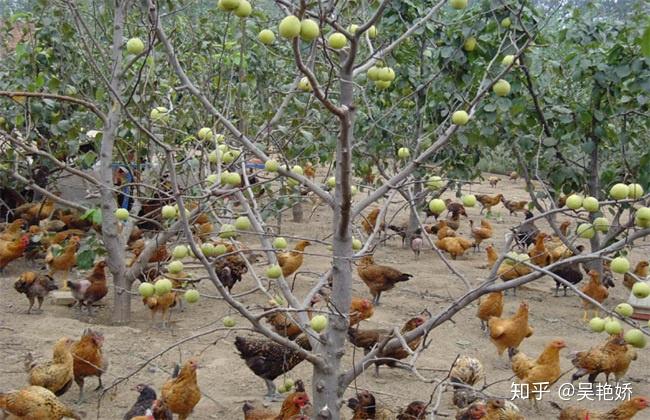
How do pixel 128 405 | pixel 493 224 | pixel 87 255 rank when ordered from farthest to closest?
pixel 493 224 < pixel 87 255 < pixel 128 405

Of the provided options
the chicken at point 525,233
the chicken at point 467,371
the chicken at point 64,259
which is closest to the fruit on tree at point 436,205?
the chicken at point 525,233

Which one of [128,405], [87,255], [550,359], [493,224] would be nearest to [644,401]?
[550,359]

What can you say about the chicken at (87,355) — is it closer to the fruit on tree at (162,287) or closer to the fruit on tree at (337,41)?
the fruit on tree at (162,287)

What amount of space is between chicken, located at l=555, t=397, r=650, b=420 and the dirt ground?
0.53 meters

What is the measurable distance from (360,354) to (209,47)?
12.4ft

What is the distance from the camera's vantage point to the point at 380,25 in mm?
7734

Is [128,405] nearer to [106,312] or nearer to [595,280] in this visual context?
[106,312]

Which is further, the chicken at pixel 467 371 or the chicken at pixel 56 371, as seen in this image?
the chicken at pixel 467 371

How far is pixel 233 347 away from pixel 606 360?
2965 mm

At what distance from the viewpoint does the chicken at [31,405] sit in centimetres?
431

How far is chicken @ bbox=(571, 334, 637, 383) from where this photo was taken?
5516 millimetres

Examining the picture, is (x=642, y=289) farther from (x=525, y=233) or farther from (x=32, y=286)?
(x=32, y=286)

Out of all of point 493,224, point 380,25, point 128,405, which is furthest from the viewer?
point 493,224

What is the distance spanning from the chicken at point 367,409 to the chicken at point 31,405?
174 cm
